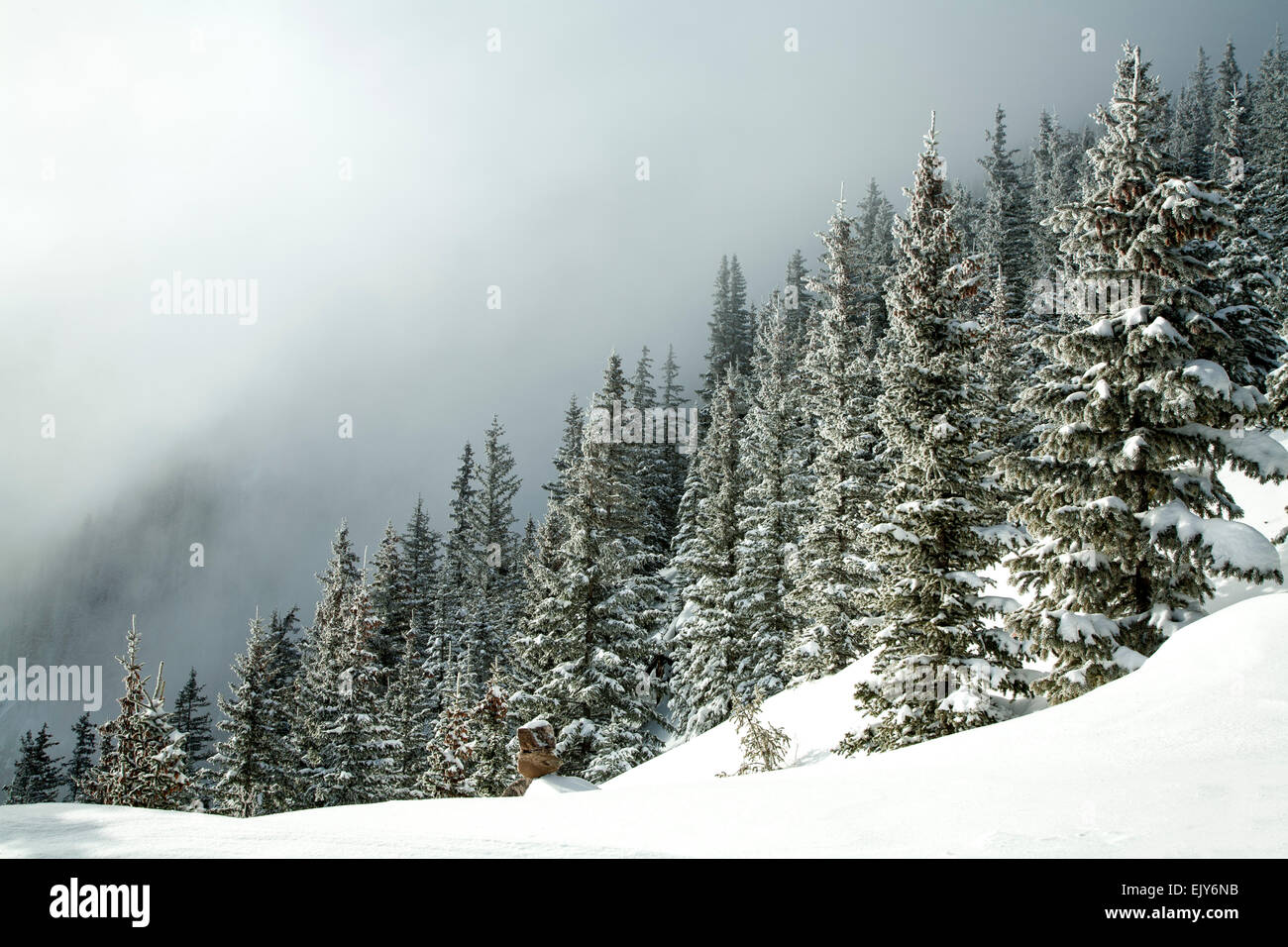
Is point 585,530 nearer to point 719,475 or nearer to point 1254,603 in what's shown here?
point 719,475

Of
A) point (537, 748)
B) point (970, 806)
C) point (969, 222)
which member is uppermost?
point (969, 222)

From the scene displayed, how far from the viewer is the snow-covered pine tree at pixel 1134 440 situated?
39.3ft

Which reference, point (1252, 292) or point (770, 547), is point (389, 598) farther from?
point (1252, 292)

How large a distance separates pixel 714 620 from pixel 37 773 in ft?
202

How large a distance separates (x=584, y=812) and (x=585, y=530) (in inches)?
829

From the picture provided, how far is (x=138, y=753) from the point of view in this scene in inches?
1090

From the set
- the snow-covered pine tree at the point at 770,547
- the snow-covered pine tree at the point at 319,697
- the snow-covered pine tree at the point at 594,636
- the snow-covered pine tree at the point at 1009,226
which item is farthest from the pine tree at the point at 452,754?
the snow-covered pine tree at the point at 1009,226

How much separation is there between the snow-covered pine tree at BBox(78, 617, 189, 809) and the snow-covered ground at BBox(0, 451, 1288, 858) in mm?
24954

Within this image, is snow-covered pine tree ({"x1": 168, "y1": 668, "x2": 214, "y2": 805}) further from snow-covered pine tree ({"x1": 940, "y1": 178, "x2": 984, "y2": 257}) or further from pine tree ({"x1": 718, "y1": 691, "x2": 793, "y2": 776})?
snow-covered pine tree ({"x1": 940, "y1": 178, "x2": 984, "y2": 257})

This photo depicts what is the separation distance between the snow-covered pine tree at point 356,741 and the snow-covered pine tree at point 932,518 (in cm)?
2545

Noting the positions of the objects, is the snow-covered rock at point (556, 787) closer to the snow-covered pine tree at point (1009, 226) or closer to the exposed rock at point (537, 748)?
the exposed rock at point (537, 748)

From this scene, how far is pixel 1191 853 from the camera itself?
4.51 m

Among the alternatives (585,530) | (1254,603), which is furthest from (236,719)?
(1254,603)

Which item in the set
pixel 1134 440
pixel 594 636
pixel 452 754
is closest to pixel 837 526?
pixel 594 636
